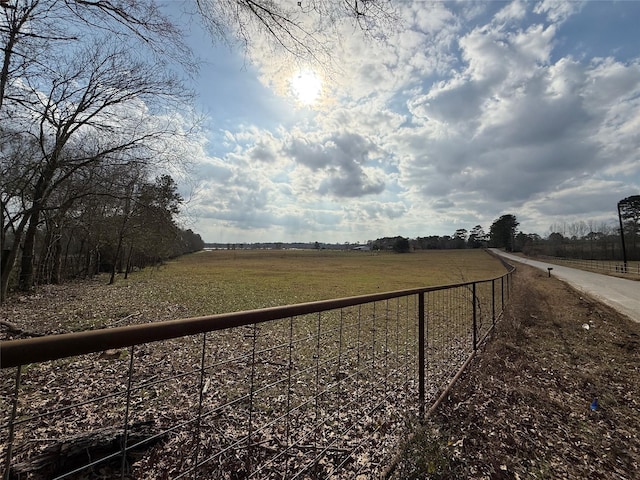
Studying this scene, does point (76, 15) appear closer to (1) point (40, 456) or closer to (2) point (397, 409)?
(1) point (40, 456)

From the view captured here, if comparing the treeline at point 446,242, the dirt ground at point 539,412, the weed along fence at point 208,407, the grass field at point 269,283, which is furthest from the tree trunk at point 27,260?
the treeline at point 446,242

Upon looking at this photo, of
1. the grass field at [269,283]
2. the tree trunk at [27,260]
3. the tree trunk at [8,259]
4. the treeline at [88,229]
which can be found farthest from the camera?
the grass field at [269,283]

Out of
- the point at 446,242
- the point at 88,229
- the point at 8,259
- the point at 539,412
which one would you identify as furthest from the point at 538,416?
the point at 446,242

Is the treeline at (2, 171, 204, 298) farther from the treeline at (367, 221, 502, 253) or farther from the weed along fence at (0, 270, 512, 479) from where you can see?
the treeline at (367, 221, 502, 253)

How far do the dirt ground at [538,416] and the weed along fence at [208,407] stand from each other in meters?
0.36

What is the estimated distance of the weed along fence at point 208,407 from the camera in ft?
4.50

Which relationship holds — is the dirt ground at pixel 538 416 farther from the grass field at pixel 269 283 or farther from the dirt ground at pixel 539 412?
the grass field at pixel 269 283

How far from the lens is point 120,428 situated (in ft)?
10.2

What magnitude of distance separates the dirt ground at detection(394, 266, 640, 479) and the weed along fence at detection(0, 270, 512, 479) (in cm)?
36

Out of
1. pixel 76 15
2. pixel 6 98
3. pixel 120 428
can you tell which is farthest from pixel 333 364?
pixel 6 98

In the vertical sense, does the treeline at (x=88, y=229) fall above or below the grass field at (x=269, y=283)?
above

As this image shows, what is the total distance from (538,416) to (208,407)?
4.25 m

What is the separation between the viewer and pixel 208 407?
14.0 ft

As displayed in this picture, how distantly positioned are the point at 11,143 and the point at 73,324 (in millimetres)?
6712
